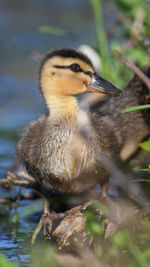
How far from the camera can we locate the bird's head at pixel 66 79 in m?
4.82

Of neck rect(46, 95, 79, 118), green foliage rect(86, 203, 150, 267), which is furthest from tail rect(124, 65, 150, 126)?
green foliage rect(86, 203, 150, 267)

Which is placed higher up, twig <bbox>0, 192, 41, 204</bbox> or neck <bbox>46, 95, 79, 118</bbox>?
neck <bbox>46, 95, 79, 118</bbox>

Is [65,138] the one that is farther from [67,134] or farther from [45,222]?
[45,222]

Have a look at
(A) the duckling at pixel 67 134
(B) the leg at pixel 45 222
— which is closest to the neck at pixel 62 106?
(A) the duckling at pixel 67 134

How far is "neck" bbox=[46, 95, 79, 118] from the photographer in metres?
4.80

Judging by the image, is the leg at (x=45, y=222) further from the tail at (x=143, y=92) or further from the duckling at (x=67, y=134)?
the tail at (x=143, y=92)

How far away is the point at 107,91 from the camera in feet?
15.8

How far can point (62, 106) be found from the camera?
4.84 m

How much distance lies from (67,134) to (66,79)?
0.51 m

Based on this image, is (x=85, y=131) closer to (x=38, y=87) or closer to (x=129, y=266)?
(x=38, y=87)

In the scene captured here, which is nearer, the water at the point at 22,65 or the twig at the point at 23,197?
the water at the point at 22,65

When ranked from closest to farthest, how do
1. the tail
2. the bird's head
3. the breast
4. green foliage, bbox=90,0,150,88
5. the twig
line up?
1. the breast
2. the bird's head
3. the twig
4. the tail
5. green foliage, bbox=90,0,150,88

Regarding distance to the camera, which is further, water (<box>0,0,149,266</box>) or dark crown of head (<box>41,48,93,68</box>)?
water (<box>0,0,149,266</box>)

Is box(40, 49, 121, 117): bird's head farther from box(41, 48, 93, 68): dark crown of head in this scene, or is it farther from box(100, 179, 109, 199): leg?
box(100, 179, 109, 199): leg
